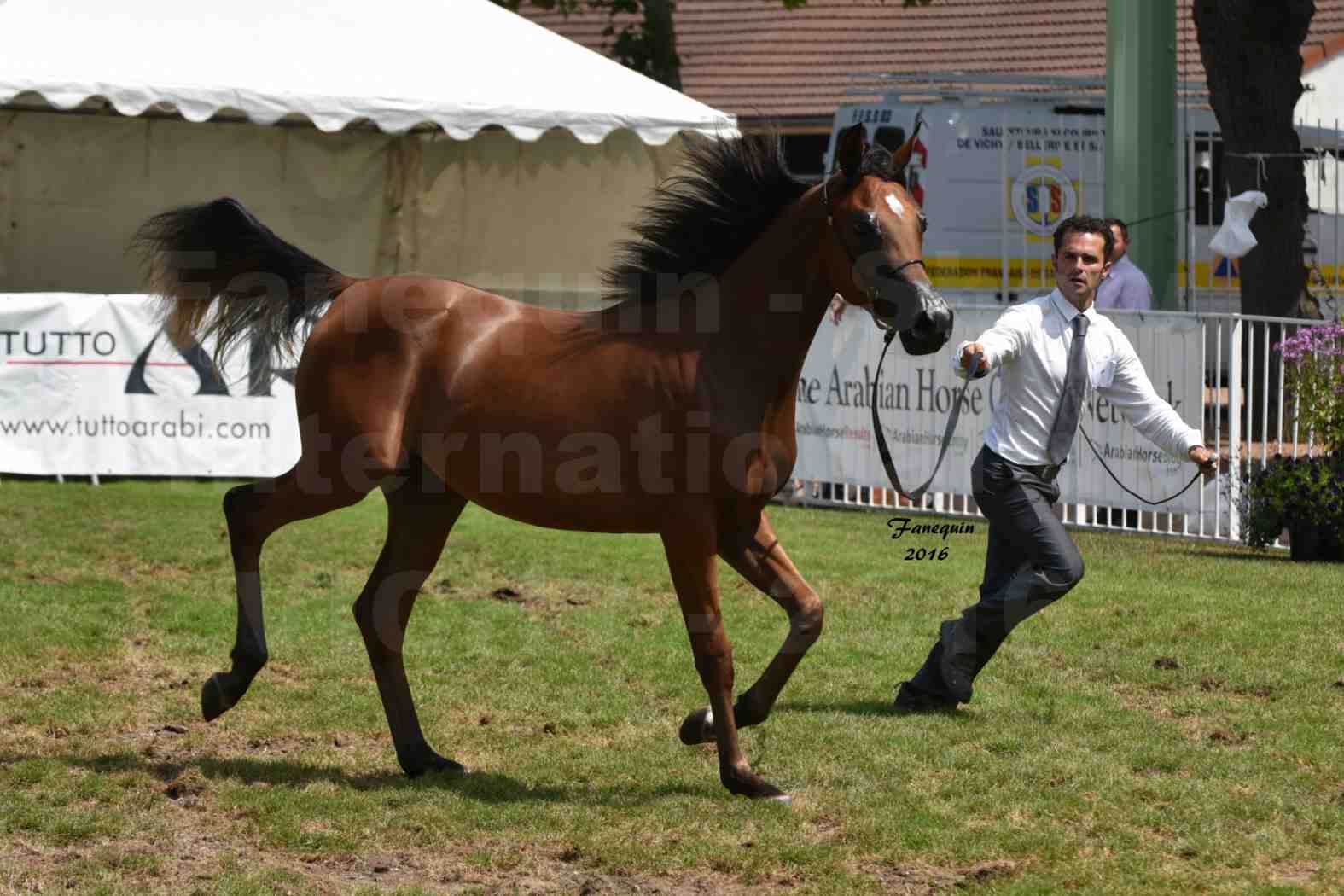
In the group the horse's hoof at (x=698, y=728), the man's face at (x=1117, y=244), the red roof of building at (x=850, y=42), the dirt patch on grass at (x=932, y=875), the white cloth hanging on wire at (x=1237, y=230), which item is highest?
the red roof of building at (x=850, y=42)

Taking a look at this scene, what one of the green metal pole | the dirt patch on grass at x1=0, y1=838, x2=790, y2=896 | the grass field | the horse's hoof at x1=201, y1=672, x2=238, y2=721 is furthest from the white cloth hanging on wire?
the dirt patch on grass at x1=0, y1=838, x2=790, y2=896

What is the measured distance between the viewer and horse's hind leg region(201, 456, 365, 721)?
6301 millimetres

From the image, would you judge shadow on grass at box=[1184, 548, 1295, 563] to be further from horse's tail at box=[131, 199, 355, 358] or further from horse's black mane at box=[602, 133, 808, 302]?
horse's tail at box=[131, 199, 355, 358]

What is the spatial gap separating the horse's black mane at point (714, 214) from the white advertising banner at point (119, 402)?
778 cm

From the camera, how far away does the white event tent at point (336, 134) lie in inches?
564

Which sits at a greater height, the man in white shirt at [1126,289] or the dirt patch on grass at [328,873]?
the man in white shirt at [1126,289]

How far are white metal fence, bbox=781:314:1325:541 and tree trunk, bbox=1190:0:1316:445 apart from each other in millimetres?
3553

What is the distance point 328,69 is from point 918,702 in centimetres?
942

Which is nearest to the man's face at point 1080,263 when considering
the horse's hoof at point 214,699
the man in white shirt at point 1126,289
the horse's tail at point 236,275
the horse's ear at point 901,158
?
the horse's ear at point 901,158

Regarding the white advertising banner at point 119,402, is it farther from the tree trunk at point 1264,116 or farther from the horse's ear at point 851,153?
the horse's ear at point 851,153

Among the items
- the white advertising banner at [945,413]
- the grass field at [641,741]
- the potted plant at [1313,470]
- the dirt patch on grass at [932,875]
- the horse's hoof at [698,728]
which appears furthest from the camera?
the white advertising banner at [945,413]

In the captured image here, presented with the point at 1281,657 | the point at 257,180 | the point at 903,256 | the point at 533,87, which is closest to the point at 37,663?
the point at 903,256

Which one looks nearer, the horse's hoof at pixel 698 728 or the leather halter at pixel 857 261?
the leather halter at pixel 857 261

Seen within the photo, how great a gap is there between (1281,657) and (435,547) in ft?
12.6
